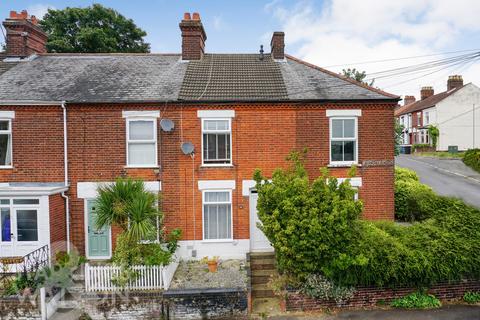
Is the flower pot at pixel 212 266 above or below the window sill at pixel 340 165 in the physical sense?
below

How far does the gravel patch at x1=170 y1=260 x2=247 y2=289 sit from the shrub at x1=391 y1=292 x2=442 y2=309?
4.78m

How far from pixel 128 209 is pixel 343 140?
8627mm

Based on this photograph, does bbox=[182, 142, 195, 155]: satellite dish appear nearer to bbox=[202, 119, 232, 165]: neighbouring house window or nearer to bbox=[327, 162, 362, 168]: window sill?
bbox=[202, 119, 232, 165]: neighbouring house window

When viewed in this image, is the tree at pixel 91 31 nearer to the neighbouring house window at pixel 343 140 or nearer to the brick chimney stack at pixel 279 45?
the brick chimney stack at pixel 279 45

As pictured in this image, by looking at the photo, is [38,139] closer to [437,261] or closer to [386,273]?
[386,273]

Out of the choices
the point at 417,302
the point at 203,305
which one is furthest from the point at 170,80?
the point at 417,302

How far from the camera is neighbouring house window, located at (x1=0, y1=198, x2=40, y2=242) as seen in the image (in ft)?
35.6

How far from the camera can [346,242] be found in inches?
349

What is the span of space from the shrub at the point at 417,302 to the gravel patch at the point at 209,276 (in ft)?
15.7

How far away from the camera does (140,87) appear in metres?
12.8

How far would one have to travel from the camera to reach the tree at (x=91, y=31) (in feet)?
92.1

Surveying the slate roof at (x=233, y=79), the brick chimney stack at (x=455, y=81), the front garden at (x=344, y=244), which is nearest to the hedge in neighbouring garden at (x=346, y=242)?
the front garden at (x=344, y=244)

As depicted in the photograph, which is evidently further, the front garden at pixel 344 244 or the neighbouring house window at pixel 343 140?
the neighbouring house window at pixel 343 140

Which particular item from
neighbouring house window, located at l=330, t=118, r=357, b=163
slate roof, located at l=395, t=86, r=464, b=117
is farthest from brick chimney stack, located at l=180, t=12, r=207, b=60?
slate roof, located at l=395, t=86, r=464, b=117
